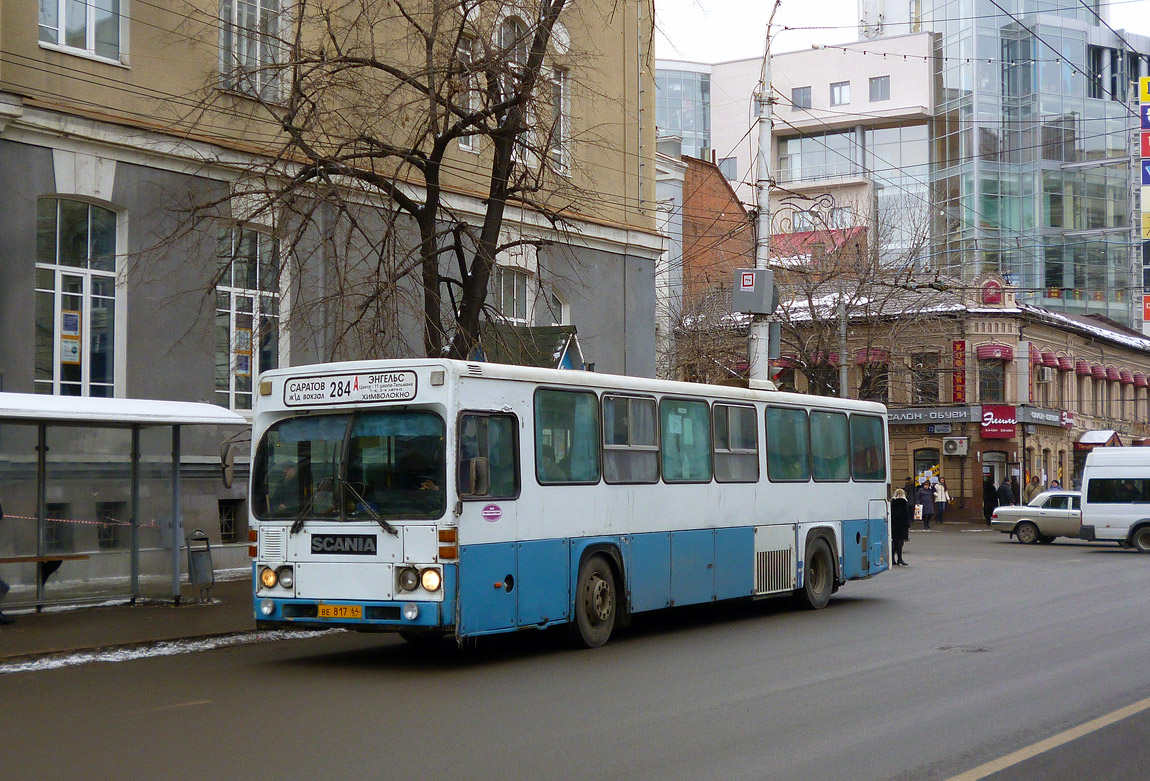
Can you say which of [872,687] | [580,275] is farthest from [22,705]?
[580,275]

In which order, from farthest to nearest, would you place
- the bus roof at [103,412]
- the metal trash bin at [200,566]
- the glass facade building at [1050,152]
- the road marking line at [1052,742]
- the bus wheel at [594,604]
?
the glass facade building at [1050,152] → the metal trash bin at [200,566] → the bus roof at [103,412] → the bus wheel at [594,604] → the road marking line at [1052,742]

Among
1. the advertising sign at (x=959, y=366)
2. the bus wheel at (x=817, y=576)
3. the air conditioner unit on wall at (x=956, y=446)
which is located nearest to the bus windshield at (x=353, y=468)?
the bus wheel at (x=817, y=576)

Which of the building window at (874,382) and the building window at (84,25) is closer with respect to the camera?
the building window at (84,25)

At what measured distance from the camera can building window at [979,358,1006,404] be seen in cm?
5078

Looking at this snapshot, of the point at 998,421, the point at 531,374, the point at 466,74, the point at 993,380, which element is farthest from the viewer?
the point at 993,380

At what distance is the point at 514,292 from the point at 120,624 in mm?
12642

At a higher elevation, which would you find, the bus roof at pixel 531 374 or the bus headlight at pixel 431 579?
the bus roof at pixel 531 374

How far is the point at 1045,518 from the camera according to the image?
34.5 m

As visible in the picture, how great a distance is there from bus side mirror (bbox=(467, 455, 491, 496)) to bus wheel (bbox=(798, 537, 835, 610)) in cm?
680

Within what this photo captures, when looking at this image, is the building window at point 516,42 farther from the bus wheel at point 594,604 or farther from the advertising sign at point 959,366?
the advertising sign at point 959,366

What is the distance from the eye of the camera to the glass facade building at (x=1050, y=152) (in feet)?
216

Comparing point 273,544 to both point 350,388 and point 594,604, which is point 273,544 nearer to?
point 350,388

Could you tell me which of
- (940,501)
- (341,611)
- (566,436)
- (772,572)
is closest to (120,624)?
(341,611)

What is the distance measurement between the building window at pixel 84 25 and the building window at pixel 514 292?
8749 millimetres
